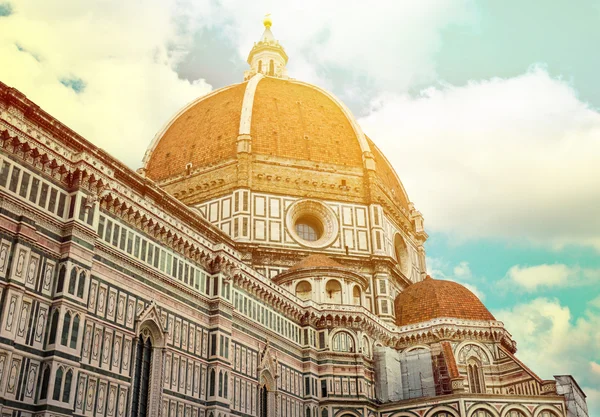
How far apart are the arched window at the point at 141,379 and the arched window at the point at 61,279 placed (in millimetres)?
5106

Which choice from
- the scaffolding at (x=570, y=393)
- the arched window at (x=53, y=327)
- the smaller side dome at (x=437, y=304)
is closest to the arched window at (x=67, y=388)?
the arched window at (x=53, y=327)

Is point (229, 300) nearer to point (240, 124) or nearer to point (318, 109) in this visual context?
point (240, 124)

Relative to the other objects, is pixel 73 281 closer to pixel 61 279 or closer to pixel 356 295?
pixel 61 279

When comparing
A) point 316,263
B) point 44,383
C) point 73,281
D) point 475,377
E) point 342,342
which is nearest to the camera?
point 44,383

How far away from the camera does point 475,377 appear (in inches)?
1721

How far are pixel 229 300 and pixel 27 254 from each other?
496 inches

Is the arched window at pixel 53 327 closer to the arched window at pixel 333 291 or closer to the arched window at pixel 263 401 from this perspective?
the arched window at pixel 263 401

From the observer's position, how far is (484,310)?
154 ft

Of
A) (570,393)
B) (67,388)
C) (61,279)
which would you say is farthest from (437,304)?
(67,388)

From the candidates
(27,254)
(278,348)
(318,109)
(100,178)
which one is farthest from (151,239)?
(318,109)

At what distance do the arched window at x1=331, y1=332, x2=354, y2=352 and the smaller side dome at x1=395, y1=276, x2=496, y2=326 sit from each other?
245 inches

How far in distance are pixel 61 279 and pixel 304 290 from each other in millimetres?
21078

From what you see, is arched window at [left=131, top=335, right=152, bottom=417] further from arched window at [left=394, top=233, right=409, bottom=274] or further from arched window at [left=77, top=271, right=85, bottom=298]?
arched window at [left=394, top=233, right=409, bottom=274]

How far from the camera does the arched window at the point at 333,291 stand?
42672 mm
